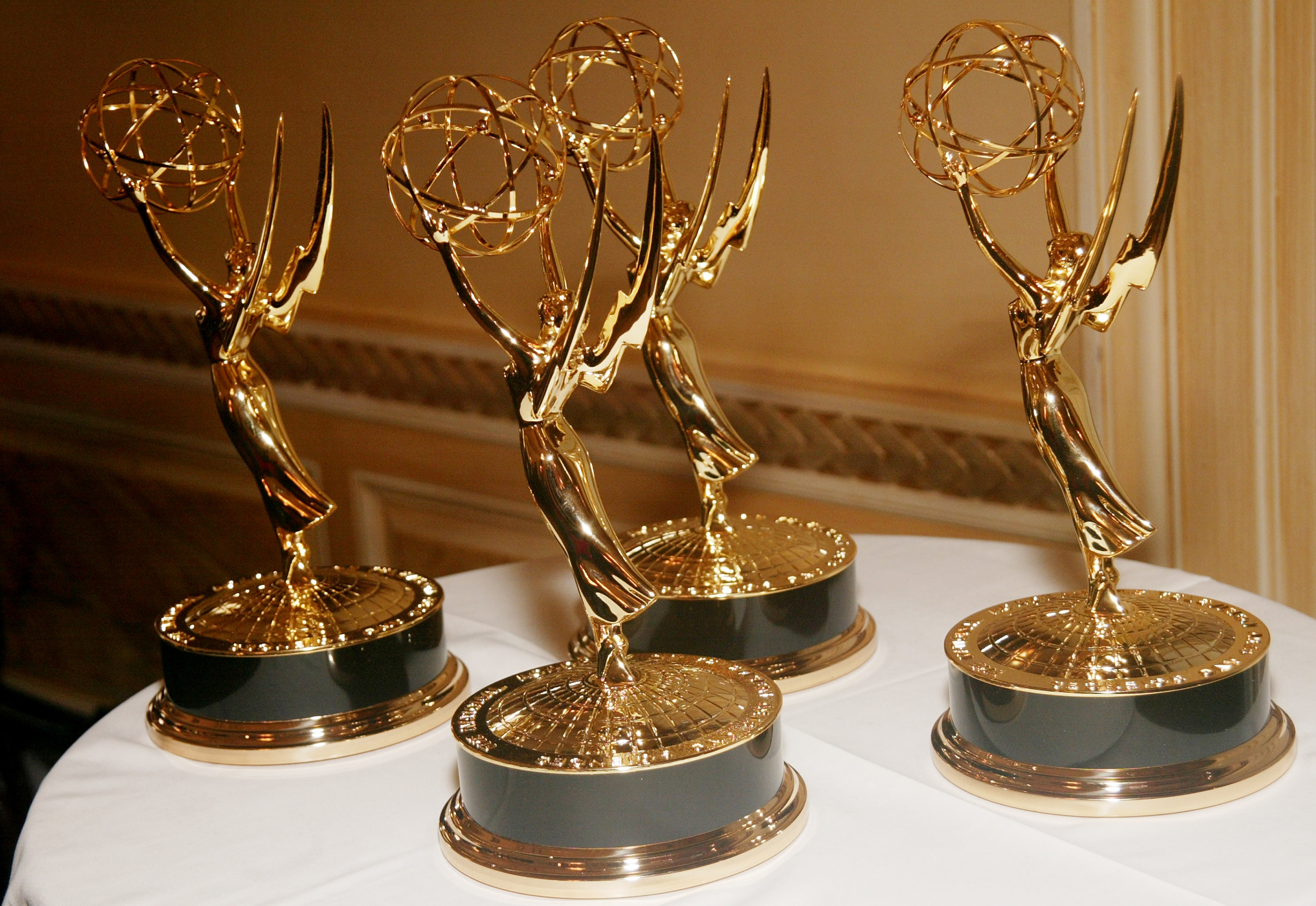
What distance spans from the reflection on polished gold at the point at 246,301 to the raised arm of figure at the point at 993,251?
19.7 inches

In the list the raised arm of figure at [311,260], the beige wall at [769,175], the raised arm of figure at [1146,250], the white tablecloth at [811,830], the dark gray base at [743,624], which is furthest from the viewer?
the beige wall at [769,175]

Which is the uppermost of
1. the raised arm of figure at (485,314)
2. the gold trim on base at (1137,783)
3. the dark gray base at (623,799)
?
the raised arm of figure at (485,314)

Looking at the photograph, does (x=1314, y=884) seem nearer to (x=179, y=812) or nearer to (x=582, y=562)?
→ (x=582, y=562)

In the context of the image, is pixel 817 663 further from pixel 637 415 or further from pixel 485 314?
pixel 637 415

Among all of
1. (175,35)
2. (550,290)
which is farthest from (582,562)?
(175,35)

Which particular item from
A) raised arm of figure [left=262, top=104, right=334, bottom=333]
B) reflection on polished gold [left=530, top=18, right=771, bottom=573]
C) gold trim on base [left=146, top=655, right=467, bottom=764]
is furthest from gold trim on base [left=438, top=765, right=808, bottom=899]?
raised arm of figure [left=262, top=104, right=334, bottom=333]

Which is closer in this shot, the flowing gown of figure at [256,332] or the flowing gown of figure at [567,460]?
the flowing gown of figure at [567,460]

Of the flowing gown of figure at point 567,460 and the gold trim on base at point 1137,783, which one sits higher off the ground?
the flowing gown of figure at point 567,460

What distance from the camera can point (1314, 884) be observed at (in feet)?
2.65

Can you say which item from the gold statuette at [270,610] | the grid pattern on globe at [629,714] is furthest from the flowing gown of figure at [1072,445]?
the gold statuette at [270,610]

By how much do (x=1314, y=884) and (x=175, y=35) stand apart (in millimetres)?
2923

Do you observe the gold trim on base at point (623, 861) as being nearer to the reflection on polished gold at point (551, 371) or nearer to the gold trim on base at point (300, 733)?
the reflection on polished gold at point (551, 371)

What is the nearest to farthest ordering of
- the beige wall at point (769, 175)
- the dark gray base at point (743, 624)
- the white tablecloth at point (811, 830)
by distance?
the white tablecloth at point (811, 830) < the dark gray base at point (743, 624) < the beige wall at point (769, 175)

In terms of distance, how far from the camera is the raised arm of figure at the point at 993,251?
A: 0.99 m
